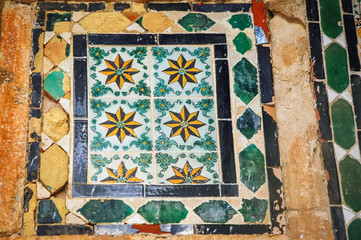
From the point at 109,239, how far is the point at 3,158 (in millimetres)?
749

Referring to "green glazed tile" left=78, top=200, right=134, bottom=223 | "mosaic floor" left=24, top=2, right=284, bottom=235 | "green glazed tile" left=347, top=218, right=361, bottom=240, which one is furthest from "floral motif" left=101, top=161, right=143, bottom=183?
"green glazed tile" left=347, top=218, right=361, bottom=240

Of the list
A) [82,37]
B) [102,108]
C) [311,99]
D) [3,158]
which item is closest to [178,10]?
[82,37]

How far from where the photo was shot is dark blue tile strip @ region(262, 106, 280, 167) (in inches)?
95.0

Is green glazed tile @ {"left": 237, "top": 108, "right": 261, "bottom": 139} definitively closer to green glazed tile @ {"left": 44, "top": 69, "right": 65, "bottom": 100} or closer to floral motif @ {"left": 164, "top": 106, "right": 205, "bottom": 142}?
floral motif @ {"left": 164, "top": 106, "right": 205, "bottom": 142}

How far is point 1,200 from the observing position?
2.28 m

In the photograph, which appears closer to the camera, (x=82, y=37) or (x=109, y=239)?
(x=109, y=239)

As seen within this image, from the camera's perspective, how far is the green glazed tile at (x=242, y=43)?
257 cm

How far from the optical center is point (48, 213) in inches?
90.4

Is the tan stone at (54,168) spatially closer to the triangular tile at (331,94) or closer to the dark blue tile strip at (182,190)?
the dark blue tile strip at (182,190)

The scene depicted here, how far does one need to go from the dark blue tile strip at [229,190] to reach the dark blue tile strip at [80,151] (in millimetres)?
787

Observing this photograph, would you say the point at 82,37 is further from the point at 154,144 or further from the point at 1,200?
the point at 1,200

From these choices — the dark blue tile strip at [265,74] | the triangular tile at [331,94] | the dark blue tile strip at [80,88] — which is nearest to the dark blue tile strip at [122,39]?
the dark blue tile strip at [80,88]

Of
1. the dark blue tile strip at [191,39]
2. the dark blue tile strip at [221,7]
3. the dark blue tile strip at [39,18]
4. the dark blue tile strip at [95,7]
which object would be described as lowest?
the dark blue tile strip at [191,39]

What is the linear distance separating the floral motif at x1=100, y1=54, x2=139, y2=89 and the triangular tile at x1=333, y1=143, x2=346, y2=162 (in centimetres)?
126
